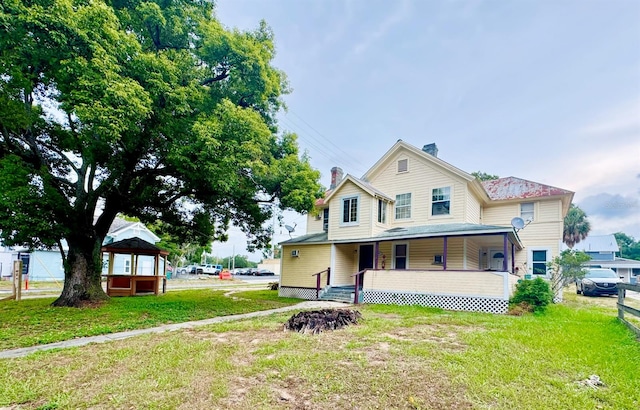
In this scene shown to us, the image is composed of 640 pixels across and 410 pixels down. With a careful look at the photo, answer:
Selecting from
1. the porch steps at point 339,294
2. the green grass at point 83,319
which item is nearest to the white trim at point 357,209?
the porch steps at point 339,294

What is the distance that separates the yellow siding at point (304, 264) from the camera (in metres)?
16.3

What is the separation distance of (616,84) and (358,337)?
524 inches

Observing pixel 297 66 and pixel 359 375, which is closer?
pixel 359 375

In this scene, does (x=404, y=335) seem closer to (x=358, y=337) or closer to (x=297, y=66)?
(x=358, y=337)

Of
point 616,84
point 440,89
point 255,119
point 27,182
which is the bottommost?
point 27,182

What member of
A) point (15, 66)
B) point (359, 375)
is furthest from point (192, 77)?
point (359, 375)

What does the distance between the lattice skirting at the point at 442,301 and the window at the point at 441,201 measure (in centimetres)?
442

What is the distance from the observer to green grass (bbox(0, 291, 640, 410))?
11.8ft

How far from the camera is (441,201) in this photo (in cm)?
1529

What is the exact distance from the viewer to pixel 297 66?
1855 centimetres

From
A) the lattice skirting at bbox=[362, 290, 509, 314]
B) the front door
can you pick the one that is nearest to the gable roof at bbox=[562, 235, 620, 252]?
the front door

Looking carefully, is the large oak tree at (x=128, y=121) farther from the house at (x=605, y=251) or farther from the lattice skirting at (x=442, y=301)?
the house at (x=605, y=251)

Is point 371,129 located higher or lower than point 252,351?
higher

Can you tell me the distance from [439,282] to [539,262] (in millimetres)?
7301
